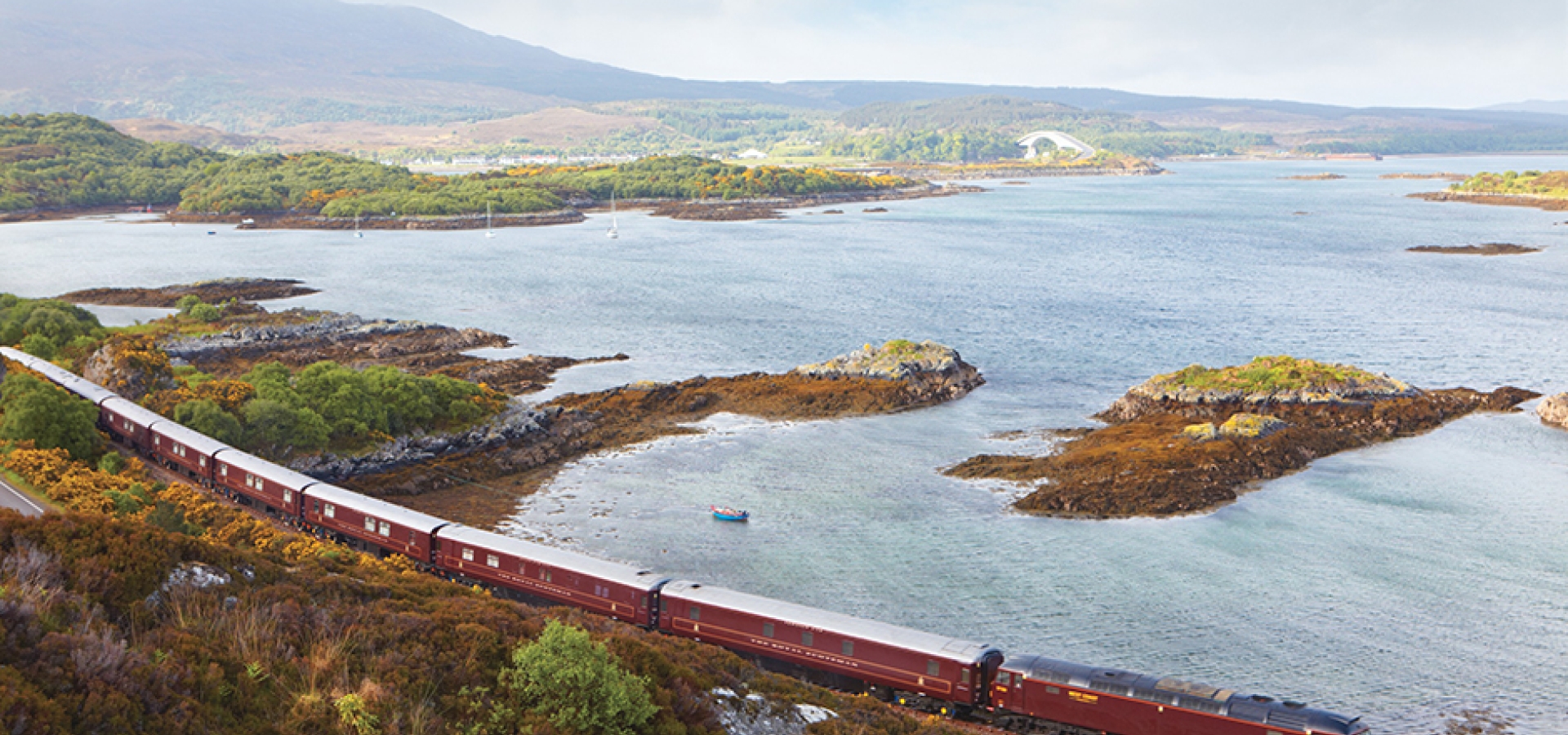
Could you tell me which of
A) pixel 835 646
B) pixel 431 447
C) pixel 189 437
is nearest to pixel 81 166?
pixel 431 447

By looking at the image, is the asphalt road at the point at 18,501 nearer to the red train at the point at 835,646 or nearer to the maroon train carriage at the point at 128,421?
the red train at the point at 835,646

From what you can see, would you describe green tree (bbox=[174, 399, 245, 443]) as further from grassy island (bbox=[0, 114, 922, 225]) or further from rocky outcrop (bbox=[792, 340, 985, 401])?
grassy island (bbox=[0, 114, 922, 225])

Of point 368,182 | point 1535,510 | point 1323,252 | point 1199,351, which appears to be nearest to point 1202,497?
point 1535,510

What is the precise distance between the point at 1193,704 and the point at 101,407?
43300 mm

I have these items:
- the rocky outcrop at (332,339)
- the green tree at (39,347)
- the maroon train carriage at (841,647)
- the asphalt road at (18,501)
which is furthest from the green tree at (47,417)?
the rocky outcrop at (332,339)

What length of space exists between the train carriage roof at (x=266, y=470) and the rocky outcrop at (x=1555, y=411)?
5509 centimetres

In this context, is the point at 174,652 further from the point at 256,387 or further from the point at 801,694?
the point at 256,387

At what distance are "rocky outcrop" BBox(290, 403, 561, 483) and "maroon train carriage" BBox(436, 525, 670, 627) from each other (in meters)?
12.9

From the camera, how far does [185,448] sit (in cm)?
3994

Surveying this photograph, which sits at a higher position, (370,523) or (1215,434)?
(1215,434)

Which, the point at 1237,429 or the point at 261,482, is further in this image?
the point at 1237,429

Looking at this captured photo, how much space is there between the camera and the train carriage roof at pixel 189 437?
39.2 meters

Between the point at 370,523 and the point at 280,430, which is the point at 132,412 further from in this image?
the point at 370,523

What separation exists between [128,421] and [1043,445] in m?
37.9
